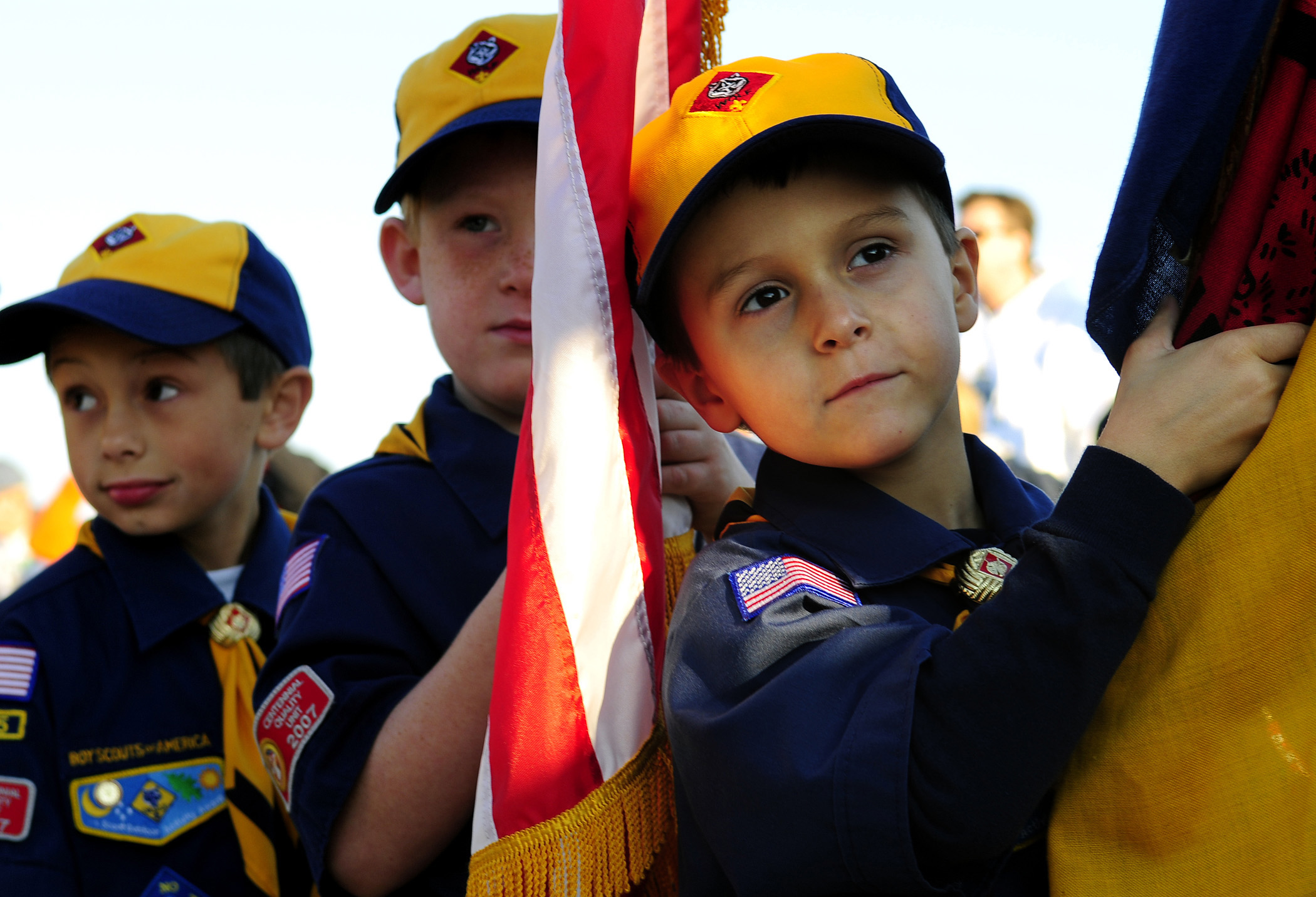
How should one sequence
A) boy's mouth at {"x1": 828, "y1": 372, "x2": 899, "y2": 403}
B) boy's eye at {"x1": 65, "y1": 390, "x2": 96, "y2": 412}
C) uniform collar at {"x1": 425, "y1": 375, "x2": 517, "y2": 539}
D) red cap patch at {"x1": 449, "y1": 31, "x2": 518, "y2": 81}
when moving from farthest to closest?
boy's eye at {"x1": 65, "y1": 390, "x2": 96, "y2": 412} < red cap patch at {"x1": 449, "y1": 31, "x2": 518, "y2": 81} < uniform collar at {"x1": 425, "y1": 375, "x2": 517, "y2": 539} < boy's mouth at {"x1": 828, "y1": 372, "x2": 899, "y2": 403}

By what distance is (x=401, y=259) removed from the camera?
201cm

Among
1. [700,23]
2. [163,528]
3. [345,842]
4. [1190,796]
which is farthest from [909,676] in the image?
[163,528]

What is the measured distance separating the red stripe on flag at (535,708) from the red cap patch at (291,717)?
336 mm

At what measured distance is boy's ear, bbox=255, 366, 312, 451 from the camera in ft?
7.69

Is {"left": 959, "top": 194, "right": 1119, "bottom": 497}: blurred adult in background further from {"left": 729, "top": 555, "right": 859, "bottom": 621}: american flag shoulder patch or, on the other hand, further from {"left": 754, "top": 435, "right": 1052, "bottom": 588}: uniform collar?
{"left": 729, "top": 555, "right": 859, "bottom": 621}: american flag shoulder patch

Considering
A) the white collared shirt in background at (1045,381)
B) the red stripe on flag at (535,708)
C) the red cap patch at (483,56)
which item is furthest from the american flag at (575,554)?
the white collared shirt in background at (1045,381)

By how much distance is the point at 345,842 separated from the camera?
1.48 m

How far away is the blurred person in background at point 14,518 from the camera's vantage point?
957 cm

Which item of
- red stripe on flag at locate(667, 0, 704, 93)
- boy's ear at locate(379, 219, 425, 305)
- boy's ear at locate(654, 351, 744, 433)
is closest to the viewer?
boy's ear at locate(654, 351, 744, 433)

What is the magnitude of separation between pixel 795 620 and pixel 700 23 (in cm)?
96

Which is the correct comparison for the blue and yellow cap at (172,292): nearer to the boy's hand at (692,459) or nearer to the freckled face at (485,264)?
the freckled face at (485,264)

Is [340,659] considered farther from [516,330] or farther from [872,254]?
[872,254]

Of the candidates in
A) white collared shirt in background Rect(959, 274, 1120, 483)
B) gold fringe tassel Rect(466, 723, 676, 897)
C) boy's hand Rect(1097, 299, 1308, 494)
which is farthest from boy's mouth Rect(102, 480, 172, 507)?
white collared shirt in background Rect(959, 274, 1120, 483)

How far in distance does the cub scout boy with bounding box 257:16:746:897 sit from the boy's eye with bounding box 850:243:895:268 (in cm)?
49
